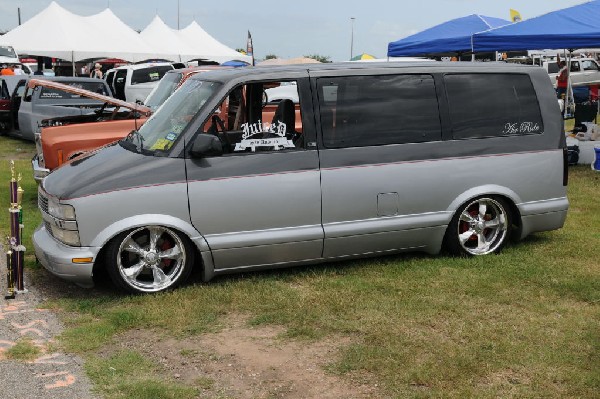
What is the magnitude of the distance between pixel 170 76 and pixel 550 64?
2406 cm

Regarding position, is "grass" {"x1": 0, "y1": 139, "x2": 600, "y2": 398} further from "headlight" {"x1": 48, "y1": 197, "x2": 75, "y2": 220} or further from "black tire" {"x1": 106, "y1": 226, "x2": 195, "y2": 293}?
"headlight" {"x1": 48, "y1": 197, "x2": 75, "y2": 220}

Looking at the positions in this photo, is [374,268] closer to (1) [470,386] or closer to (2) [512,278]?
(2) [512,278]

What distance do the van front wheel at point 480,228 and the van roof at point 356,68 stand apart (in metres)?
1.21

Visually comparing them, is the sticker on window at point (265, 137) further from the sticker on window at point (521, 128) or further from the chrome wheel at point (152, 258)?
the sticker on window at point (521, 128)

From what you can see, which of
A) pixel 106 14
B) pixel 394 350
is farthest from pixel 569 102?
pixel 106 14

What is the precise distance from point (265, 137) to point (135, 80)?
50.6 feet

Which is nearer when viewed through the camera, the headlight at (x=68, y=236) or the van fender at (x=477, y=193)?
the headlight at (x=68, y=236)

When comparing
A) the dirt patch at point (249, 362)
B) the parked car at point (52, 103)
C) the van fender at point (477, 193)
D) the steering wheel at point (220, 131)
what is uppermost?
the parked car at point (52, 103)

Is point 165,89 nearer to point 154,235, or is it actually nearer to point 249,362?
point 154,235

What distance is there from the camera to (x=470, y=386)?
397 centimetres

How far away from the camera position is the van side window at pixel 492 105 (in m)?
6.41

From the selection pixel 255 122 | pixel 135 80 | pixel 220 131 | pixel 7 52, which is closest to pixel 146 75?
pixel 135 80

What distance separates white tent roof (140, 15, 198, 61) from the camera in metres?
32.3

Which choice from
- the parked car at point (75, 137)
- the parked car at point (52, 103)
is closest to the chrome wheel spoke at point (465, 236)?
the parked car at point (75, 137)
